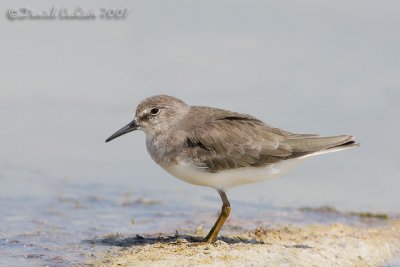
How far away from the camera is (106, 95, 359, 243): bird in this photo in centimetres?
901

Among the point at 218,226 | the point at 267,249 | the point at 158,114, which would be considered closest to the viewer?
the point at 267,249

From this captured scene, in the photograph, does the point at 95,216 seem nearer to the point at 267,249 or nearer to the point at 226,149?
the point at 226,149

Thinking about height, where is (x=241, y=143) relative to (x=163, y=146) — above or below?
above

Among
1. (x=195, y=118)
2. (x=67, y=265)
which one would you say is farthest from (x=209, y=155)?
(x=67, y=265)

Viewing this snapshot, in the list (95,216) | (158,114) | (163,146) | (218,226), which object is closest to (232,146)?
(163,146)

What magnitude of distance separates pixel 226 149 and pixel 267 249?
1.15 meters

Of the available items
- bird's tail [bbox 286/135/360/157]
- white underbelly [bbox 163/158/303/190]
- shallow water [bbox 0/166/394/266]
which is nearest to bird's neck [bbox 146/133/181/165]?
white underbelly [bbox 163/158/303/190]

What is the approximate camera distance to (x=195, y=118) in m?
9.39

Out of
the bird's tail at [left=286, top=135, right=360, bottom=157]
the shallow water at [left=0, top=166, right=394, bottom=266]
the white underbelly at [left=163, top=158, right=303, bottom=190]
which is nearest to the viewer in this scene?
the white underbelly at [left=163, top=158, right=303, bottom=190]

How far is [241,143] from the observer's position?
9.12 meters

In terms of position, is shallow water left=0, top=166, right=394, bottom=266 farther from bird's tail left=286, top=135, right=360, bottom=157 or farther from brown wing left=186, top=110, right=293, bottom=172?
bird's tail left=286, top=135, right=360, bottom=157

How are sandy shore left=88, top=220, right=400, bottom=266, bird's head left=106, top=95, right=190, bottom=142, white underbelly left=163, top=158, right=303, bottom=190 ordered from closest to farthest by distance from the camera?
sandy shore left=88, top=220, right=400, bottom=266
white underbelly left=163, top=158, right=303, bottom=190
bird's head left=106, top=95, right=190, bottom=142

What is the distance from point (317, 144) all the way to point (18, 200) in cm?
407

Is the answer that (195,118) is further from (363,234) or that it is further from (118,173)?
(118,173)
